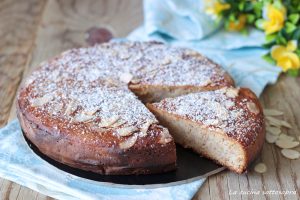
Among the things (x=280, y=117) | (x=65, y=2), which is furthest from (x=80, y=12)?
(x=280, y=117)

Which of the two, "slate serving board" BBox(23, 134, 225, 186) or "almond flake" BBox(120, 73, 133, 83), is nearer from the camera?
"slate serving board" BBox(23, 134, 225, 186)

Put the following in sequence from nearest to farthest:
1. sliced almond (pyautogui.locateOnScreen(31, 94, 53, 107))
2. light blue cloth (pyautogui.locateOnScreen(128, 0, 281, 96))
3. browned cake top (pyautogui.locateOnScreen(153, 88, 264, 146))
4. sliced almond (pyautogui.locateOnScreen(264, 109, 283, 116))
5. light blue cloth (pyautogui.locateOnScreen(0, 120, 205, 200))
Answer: light blue cloth (pyautogui.locateOnScreen(0, 120, 205, 200)) → browned cake top (pyautogui.locateOnScreen(153, 88, 264, 146)) → sliced almond (pyautogui.locateOnScreen(31, 94, 53, 107)) → sliced almond (pyautogui.locateOnScreen(264, 109, 283, 116)) → light blue cloth (pyautogui.locateOnScreen(128, 0, 281, 96))

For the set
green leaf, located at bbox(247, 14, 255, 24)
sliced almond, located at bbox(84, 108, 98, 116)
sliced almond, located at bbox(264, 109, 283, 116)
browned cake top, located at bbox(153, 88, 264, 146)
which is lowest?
sliced almond, located at bbox(264, 109, 283, 116)

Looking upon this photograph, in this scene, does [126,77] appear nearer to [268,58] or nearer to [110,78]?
[110,78]

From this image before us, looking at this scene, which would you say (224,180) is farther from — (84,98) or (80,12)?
(80,12)

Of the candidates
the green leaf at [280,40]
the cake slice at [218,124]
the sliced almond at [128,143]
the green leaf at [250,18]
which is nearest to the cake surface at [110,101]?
the sliced almond at [128,143]

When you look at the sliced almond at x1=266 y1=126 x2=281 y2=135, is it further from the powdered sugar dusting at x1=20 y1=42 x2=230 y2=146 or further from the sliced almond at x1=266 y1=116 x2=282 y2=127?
the powdered sugar dusting at x1=20 y1=42 x2=230 y2=146

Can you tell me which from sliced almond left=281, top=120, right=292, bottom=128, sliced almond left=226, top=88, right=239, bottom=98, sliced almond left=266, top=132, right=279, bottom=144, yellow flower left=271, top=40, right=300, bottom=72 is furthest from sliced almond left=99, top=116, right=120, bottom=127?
yellow flower left=271, top=40, right=300, bottom=72

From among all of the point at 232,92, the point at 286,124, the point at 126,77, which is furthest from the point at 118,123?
the point at 286,124

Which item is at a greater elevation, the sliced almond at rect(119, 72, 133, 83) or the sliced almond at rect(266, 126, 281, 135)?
the sliced almond at rect(119, 72, 133, 83)
